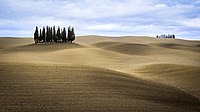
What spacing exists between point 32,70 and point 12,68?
95 cm

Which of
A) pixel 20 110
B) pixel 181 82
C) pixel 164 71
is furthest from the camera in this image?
pixel 164 71

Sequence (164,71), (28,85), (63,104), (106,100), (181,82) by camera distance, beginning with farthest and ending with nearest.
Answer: (164,71) → (181,82) → (28,85) → (106,100) → (63,104)

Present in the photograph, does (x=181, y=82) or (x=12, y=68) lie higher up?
(x=12, y=68)

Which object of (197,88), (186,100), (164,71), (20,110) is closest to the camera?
(20,110)

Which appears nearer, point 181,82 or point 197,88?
point 197,88

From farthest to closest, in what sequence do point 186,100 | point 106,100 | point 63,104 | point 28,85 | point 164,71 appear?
point 164,71
point 186,100
point 28,85
point 106,100
point 63,104

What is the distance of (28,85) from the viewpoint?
1162 cm

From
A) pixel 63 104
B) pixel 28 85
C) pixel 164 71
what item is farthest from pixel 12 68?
pixel 164 71

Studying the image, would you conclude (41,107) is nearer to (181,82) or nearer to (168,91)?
(168,91)

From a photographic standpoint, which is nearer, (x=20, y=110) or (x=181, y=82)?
A: (x=20, y=110)

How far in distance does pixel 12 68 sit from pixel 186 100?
26.3 ft

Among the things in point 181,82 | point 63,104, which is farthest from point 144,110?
point 181,82

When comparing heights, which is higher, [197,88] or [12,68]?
[12,68]

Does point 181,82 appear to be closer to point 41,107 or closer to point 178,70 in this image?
point 178,70
